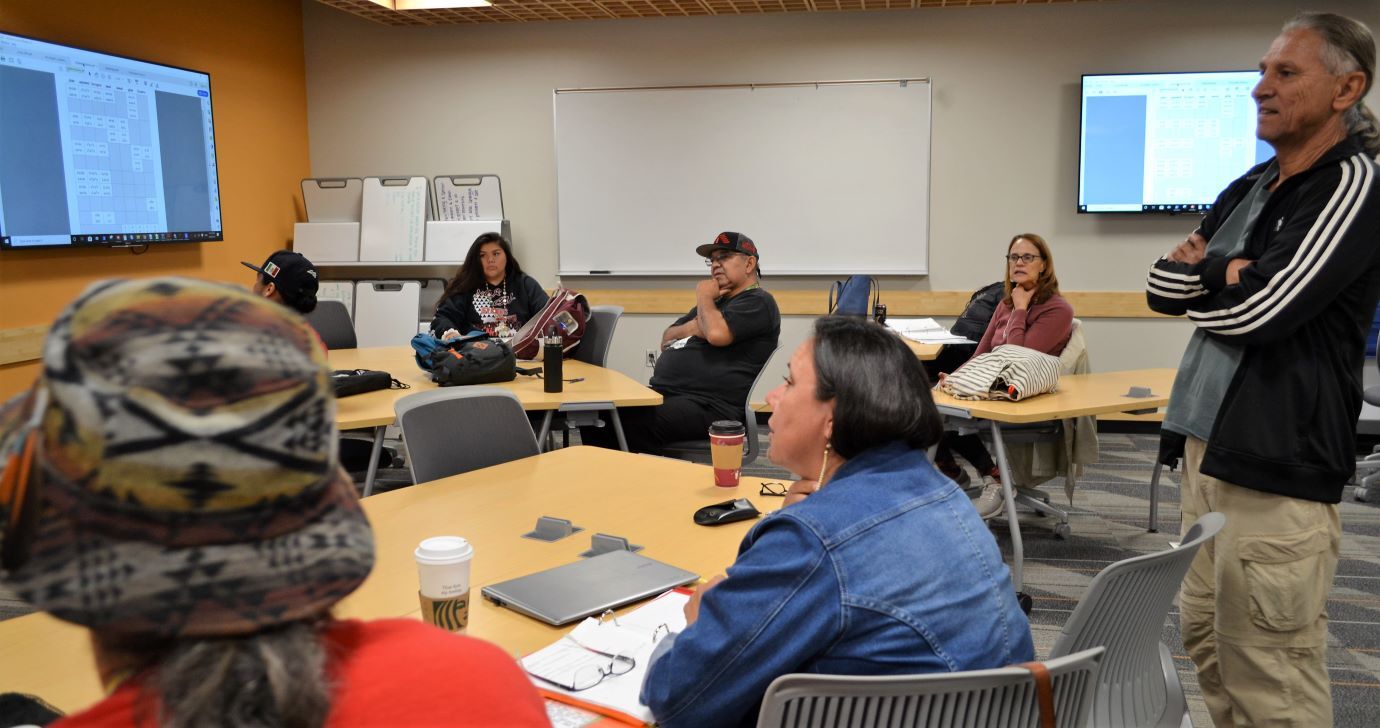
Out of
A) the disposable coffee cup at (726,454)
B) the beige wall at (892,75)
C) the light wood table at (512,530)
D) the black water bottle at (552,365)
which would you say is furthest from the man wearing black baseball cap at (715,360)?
the beige wall at (892,75)

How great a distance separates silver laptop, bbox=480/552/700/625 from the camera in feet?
5.52

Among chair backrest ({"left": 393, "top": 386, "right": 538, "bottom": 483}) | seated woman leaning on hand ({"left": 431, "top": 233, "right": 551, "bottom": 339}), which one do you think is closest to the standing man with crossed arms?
chair backrest ({"left": 393, "top": 386, "right": 538, "bottom": 483})

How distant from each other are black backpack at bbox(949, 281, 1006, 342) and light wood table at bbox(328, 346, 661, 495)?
1.96 metres

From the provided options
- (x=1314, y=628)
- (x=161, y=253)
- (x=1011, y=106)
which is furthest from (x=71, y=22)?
(x=1314, y=628)

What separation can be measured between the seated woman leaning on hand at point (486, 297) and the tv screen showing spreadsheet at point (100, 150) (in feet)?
5.84

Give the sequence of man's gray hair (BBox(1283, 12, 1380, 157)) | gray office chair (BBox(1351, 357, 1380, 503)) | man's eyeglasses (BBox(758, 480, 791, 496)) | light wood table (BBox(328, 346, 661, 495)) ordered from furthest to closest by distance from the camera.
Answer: gray office chair (BBox(1351, 357, 1380, 503))
light wood table (BBox(328, 346, 661, 495))
man's eyeglasses (BBox(758, 480, 791, 496))
man's gray hair (BBox(1283, 12, 1380, 157))

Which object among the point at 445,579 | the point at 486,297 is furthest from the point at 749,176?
the point at 445,579

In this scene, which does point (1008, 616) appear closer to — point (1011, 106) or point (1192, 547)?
point (1192, 547)

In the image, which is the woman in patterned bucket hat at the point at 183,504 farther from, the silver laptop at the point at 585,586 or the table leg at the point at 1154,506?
the table leg at the point at 1154,506

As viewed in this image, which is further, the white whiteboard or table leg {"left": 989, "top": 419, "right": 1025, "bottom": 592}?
the white whiteboard

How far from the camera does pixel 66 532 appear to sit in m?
0.62

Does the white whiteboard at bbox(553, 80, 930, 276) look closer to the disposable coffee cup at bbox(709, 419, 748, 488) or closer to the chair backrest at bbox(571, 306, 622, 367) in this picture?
the chair backrest at bbox(571, 306, 622, 367)

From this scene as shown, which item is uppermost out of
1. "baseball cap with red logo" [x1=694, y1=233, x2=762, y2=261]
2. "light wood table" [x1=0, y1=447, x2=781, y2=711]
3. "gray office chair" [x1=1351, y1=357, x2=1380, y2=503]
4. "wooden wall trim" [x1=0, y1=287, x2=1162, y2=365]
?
"baseball cap with red logo" [x1=694, y1=233, x2=762, y2=261]

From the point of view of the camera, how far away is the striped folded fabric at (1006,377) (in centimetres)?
377
